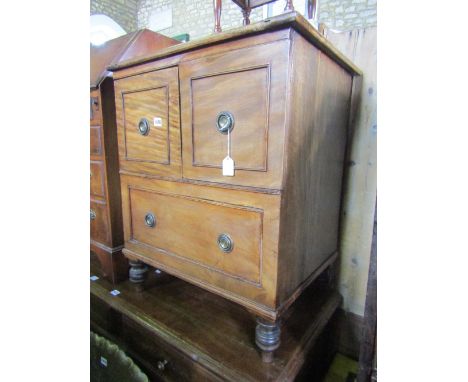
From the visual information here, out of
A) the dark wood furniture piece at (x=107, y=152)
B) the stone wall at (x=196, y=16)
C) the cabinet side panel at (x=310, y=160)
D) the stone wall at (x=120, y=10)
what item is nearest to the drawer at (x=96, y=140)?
the dark wood furniture piece at (x=107, y=152)

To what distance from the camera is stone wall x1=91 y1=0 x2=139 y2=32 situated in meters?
4.04

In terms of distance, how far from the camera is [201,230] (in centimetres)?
93

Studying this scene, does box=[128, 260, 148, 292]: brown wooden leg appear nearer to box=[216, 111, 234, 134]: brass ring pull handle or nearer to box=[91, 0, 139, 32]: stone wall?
box=[216, 111, 234, 134]: brass ring pull handle

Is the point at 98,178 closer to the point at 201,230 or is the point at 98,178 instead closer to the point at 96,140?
the point at 96,140

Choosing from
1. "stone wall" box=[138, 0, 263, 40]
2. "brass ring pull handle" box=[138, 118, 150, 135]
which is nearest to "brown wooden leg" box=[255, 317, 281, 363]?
"brass ring pull handle" box=[138, 118, 150, 135]

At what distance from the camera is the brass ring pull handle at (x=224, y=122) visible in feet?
2.59

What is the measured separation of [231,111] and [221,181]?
20 centimetres

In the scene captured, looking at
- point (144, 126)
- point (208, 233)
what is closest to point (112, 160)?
point (144, 126)

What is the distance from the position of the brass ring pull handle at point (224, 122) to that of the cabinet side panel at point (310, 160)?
0.17 metres

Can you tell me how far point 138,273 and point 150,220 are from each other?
0.34 m

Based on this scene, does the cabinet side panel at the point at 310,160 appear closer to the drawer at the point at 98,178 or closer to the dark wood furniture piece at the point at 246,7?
the dark wood furniture piece at the point at 246,7
